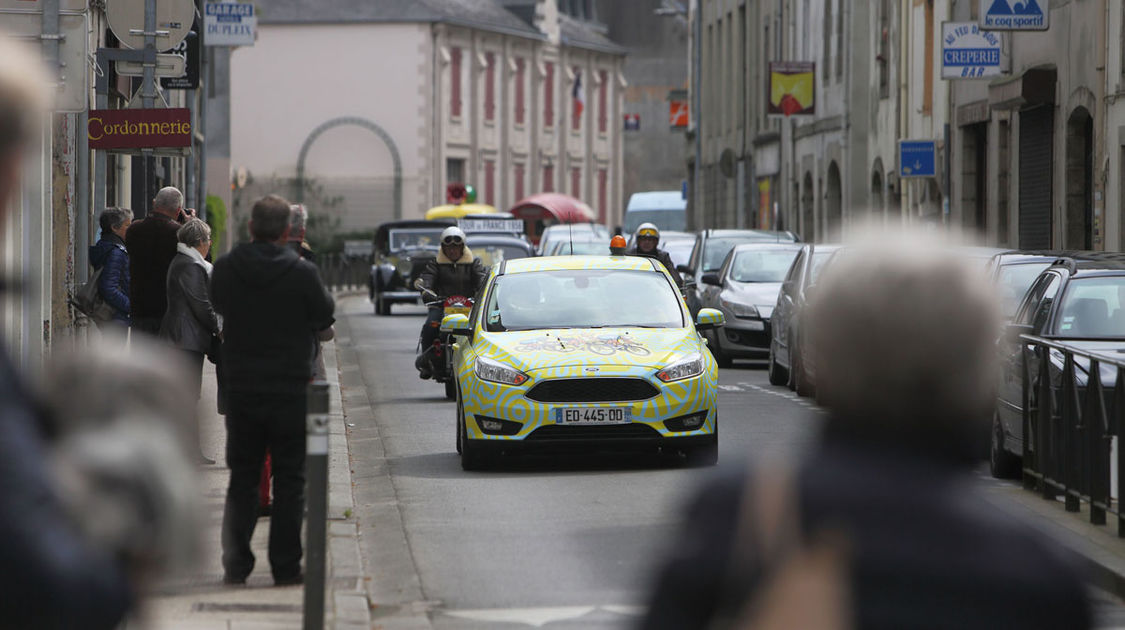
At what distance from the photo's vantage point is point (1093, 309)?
12648mm

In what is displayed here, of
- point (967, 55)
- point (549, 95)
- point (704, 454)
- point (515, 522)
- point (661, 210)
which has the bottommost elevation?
point (515, 522)

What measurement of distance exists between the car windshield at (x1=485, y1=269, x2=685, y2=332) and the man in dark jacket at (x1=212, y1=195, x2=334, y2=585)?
5.41 meters

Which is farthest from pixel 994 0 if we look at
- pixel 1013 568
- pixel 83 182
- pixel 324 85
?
pixel 324 85

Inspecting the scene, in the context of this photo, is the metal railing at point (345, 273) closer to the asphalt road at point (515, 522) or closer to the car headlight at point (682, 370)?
the asphalt road at point (515, 522)

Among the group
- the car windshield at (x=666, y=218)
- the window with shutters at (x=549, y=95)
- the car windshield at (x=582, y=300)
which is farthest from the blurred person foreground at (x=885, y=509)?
the window with shutters at (x=549, y=95)

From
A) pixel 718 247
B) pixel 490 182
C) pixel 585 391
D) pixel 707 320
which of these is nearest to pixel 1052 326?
pixel 707 320

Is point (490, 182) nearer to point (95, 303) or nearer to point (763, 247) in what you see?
point (763, 247)

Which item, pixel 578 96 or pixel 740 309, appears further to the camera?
pixel 578 96

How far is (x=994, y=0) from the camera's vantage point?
25375mm

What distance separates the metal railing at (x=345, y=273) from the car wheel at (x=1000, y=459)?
1739 inches

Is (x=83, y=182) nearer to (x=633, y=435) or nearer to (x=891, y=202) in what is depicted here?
(x=633, y=435)

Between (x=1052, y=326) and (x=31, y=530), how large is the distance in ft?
35.2

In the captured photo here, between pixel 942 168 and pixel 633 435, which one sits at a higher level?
pixel 942 168

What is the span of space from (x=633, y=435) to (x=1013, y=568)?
34.4ft
